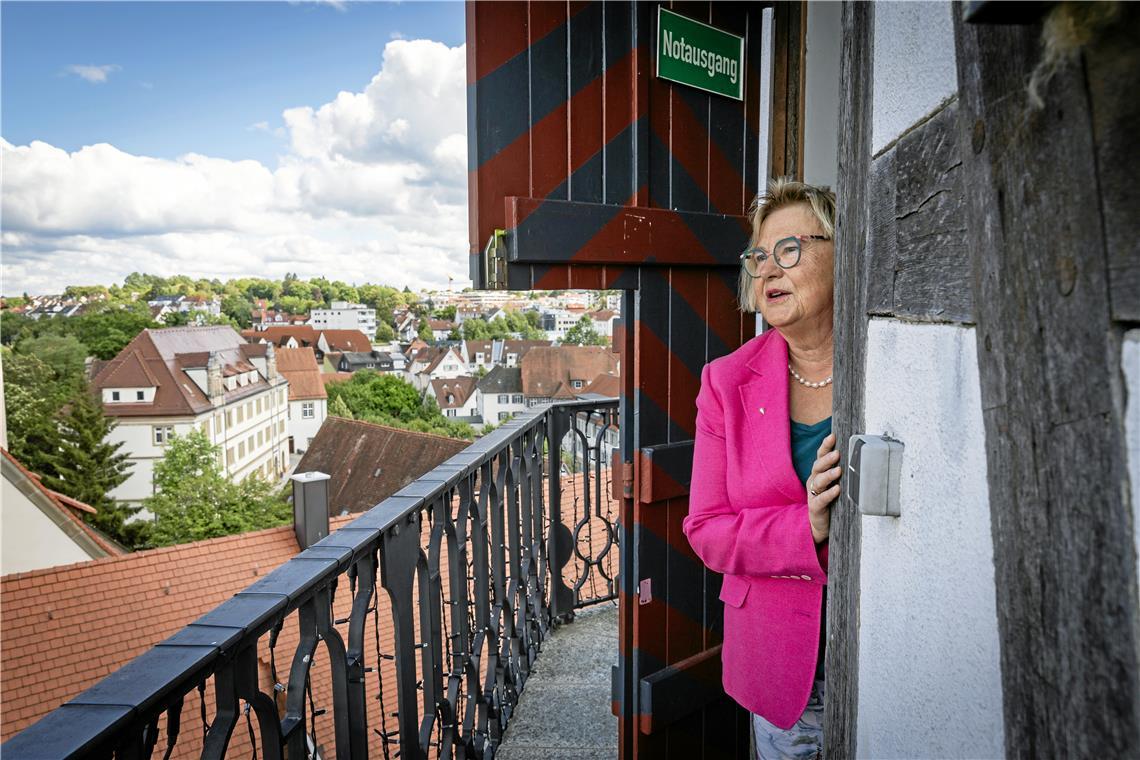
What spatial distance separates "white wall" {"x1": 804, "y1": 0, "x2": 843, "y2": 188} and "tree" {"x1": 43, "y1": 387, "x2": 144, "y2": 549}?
145 ft

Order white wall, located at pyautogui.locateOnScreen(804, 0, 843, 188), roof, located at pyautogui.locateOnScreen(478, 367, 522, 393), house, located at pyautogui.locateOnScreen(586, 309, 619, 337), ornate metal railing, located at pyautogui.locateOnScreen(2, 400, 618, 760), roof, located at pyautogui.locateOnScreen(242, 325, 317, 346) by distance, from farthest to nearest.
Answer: roof, located at pyautogui.locateOnScreen(242, 325, 317, 346)
roof, located at pyautogui.locateOnScreen(478, 367, 522, 393)
white wall, located at pyautogui.locateOnScreen(804, 0, 843, 188)
house, located at pyautogui.locateOnScreen(586, 309, 619, 337)
ornate metal railing, located at pyautogui.locateOnScreen(2, 400, 618, 760)

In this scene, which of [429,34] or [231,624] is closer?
[231,624]

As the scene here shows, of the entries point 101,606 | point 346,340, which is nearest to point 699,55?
point 101,606

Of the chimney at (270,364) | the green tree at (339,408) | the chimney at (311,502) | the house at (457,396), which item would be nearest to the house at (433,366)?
the house at (457,396)

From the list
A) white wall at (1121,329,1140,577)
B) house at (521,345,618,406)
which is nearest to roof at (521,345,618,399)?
house at (521,345,618,406)

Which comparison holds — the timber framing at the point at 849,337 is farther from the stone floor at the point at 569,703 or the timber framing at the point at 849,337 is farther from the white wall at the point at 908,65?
the stone floor at the point at 569,703

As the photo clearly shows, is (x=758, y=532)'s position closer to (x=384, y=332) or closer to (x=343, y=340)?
(x=384, y=332)

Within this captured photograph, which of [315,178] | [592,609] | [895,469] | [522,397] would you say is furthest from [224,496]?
[315,178]

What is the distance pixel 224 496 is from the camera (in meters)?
43.6

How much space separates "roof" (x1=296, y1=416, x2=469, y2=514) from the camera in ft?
87.7

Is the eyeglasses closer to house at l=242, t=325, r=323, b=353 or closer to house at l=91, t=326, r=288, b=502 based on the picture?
house at l=91, t=326, r=288, b=502

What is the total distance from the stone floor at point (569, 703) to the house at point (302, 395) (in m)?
57.2

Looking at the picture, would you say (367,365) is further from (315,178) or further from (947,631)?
(947,631)

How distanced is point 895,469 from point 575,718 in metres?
2.02
